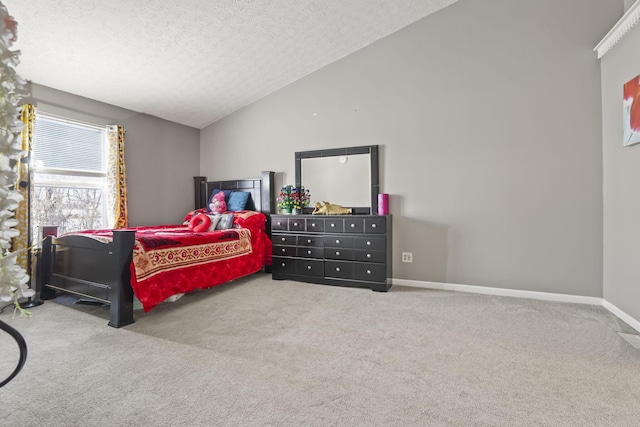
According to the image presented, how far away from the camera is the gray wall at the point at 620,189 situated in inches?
92.7

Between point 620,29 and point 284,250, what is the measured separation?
12.2 ft

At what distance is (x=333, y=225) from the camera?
364 centimetres

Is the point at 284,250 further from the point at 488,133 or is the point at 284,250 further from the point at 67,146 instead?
the point at 67,146

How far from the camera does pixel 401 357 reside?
192 cm

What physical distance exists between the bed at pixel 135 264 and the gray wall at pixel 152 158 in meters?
1.20

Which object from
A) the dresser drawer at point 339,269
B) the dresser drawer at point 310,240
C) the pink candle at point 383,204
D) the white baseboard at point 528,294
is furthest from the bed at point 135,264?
the white baseboard at point 528,294

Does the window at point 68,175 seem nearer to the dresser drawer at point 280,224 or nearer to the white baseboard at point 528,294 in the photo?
the dresser drawer at point 280,224

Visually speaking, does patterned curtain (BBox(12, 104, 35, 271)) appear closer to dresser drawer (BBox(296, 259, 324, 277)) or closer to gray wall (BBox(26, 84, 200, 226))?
gray wall (BBox(26, 84, 200, 226))

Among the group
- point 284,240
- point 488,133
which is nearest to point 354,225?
point 284,240

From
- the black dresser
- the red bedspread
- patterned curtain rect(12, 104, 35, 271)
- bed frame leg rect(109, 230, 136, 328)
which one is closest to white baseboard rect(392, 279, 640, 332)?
the black dresser

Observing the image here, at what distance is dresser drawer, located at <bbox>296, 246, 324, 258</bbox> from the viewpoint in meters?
3.72

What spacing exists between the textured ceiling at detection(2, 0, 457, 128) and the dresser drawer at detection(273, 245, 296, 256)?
7.32ft

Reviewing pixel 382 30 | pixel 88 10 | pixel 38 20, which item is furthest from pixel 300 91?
pixel 38 20

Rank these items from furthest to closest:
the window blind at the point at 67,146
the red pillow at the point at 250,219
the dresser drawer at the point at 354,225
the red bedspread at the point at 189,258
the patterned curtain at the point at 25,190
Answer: the red pillow at the point at 250,219, the dresser drawer at the point at 354,225, the window blind at the point at 67,146, the patterned curtain at the point at 25,190, the red bedspread at the point at 189,258
